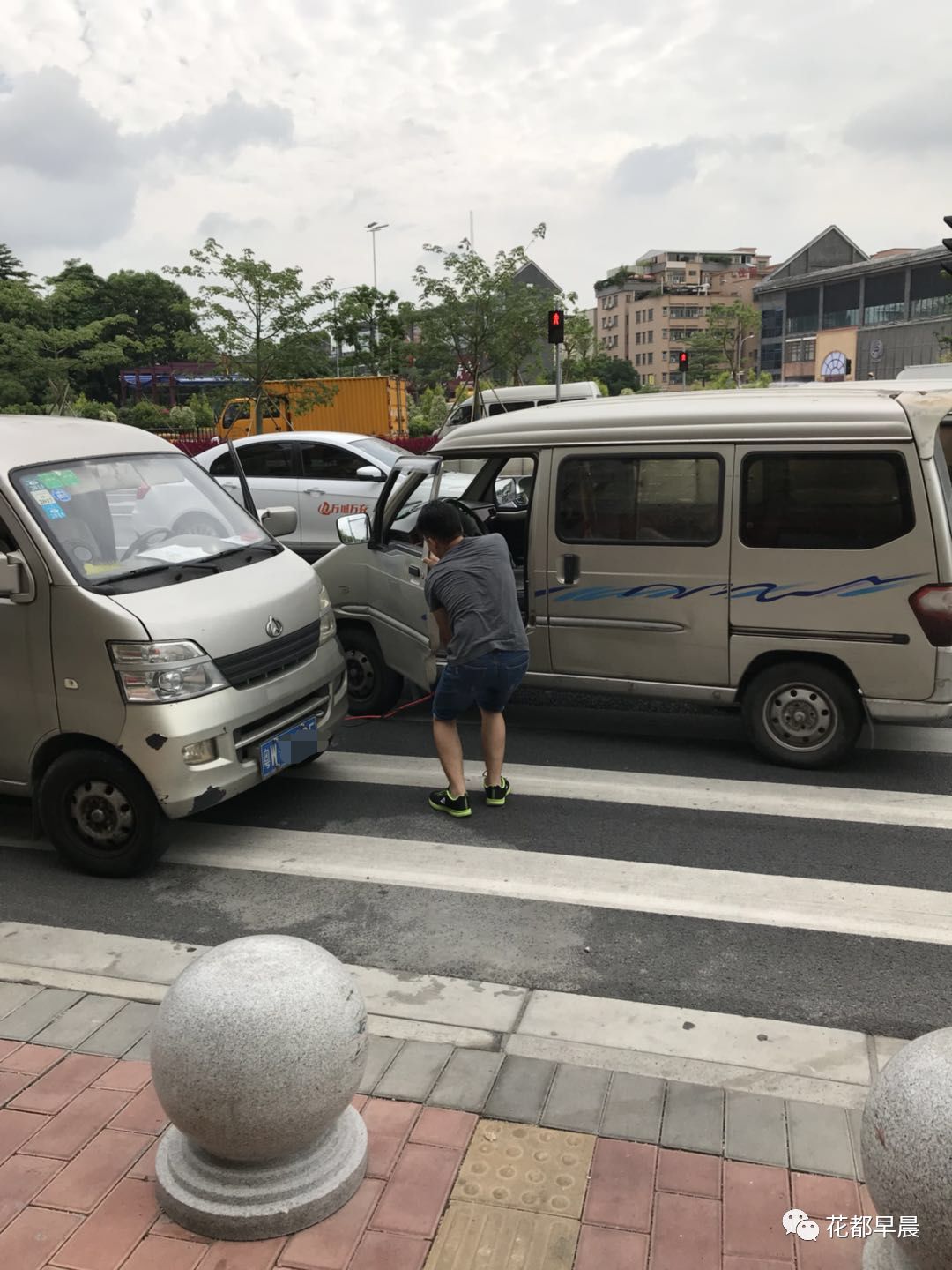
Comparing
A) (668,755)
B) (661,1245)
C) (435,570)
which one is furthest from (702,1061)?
(668,755)

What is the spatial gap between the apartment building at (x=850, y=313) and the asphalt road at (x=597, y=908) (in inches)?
2997

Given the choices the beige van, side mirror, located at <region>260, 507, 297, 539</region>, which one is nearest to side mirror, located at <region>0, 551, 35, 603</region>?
side mirror, located at <region>260, 507, 297, 539</region>

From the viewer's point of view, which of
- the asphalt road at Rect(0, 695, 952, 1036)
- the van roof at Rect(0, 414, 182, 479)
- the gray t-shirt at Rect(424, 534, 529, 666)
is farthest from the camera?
the gray t-shirt at Rect(424, 534, 529, 666)

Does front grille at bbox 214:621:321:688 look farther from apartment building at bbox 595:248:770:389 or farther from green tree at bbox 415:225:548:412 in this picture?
apartment building at bbox 595:248:770:389

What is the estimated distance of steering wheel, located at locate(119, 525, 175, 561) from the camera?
535 centimetres

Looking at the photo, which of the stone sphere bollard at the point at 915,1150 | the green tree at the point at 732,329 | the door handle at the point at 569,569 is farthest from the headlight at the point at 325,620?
the green tree at the point at 732,329

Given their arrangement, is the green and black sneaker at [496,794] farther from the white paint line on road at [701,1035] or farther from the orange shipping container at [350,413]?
the orange shipping container at [350,413]

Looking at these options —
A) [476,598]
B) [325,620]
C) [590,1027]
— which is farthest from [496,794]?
[590,1027]

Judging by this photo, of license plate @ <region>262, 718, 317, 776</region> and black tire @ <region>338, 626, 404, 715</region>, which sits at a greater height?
Result: license plate @ <region>262, 718, 317, 776</region>

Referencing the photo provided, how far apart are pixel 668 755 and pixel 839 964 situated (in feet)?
8.77

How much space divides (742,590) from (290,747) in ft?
9.28

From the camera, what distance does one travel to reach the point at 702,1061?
3523 mm

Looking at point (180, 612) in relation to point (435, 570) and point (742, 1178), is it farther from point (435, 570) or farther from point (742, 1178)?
point (742, 1178)

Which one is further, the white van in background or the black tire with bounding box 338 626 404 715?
the white van in background
